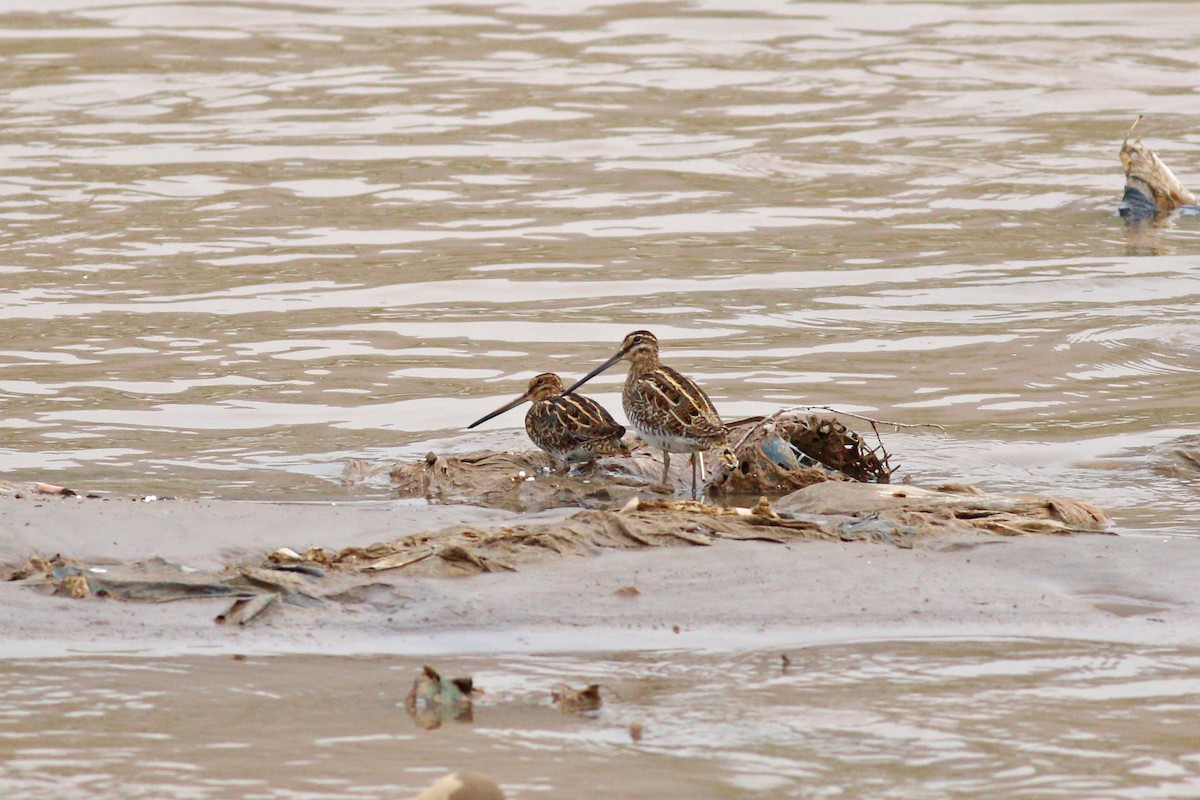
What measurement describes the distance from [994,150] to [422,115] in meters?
6.16

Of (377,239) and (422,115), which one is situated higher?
(422,115)

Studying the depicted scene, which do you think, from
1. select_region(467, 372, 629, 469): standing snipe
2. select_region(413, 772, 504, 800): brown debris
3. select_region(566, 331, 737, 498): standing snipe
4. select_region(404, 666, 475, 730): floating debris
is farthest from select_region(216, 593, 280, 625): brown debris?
select_region(467, 372, 629, 469): standing snipe

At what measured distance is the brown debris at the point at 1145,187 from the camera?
53.8ft

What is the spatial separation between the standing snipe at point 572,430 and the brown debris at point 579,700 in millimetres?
3783

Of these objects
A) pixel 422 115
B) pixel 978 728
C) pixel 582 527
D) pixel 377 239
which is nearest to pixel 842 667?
pixel 978 728

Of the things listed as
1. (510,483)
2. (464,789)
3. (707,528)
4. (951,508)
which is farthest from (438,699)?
(510,483)

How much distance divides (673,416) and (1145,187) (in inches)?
350

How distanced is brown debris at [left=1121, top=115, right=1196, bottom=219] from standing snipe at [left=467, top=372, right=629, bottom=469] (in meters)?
8.34

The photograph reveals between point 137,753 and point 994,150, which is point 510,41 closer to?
point 994,150

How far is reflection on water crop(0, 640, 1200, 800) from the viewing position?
4984 mm

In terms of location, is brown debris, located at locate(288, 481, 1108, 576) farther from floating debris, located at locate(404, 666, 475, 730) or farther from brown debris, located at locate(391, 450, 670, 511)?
brown debris, located at locate(391, 450, 670, 511)

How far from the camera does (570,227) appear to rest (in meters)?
15.9

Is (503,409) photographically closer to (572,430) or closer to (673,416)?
(572,430)

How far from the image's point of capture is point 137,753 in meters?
5.17
